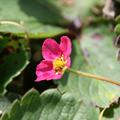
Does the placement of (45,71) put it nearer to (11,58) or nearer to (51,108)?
(51,108)

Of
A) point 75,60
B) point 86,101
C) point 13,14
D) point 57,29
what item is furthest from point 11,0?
point 86,101

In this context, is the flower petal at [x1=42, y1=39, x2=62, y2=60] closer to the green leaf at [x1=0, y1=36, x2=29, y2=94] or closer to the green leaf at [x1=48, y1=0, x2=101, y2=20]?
the green leaf at [x1=0, y1=36, x2=29, y2=94]

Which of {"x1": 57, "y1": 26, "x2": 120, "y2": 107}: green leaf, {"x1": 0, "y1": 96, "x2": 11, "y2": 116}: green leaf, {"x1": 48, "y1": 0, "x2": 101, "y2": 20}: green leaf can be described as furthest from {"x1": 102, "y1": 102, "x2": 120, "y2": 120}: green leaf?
{"x1": 48, "y1": 0, "x2": 101, "y2": 20}: green leaf

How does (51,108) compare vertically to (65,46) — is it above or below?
below

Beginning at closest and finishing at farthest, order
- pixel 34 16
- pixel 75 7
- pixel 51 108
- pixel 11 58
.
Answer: pixel 51 108, pixel 11 58, pixel 34 16, pixel 75 7

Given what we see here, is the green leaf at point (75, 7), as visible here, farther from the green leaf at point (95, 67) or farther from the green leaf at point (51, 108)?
the green leaf at point (51, 108)

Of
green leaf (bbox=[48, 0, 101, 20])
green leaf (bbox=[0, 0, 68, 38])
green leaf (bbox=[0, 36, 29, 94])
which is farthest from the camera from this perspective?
green leaf (bbox=[48, 0, 101, 20])

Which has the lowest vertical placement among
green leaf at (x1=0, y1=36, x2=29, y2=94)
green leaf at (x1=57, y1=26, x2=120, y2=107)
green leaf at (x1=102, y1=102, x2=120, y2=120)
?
green leaf at (x1=102, y1=102, x2=120, y2=120)

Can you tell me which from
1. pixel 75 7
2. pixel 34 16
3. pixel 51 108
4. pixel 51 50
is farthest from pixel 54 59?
pixel 75 7
